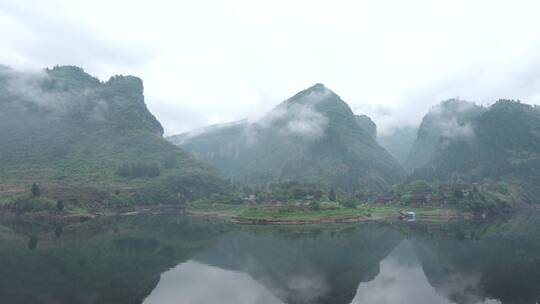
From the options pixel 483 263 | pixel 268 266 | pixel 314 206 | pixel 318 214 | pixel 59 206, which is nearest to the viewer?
pixel 483 263

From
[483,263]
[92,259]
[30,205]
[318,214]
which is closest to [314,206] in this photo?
[318,214]

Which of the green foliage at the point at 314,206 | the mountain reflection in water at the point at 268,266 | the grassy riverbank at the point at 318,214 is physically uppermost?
the green foliage at the point at 314,206

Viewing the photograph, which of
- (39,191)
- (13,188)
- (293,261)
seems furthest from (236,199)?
(293,261)

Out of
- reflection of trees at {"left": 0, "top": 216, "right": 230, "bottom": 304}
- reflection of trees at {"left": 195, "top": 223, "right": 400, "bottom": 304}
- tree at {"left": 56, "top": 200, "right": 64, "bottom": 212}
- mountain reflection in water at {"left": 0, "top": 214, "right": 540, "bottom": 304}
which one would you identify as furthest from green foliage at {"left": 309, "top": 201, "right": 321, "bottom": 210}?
tree at {"left": 56, "top": 200, "right": 64, "bottom": 212}

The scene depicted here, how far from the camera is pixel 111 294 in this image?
4906cm

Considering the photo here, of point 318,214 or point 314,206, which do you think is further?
point 314,206

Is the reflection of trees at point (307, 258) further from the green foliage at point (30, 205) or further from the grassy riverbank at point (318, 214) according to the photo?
the green foliage at point (30, 205)

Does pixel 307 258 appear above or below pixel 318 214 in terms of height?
below

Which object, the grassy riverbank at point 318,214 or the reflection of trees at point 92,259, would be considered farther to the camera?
the grassy riverbank at point 318,214

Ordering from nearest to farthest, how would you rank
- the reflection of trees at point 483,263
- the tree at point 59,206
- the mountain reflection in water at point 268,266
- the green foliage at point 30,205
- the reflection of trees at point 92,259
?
the reflection of trees at point 92,259 < the mountain reflection in water at point 268,266 < the reflection of trees at point 483,263 < the tree at point 59,206 < the green foliage at point 30,205

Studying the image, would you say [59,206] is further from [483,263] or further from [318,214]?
[483,263]

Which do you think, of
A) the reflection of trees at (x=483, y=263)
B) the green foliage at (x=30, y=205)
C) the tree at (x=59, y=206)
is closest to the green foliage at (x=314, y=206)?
the reflection of trees at (x=483, y=263)

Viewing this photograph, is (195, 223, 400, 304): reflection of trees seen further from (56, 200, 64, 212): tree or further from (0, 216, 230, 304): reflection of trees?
(56, 200, 64, 212): tree

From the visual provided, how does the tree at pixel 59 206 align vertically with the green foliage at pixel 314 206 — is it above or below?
below
